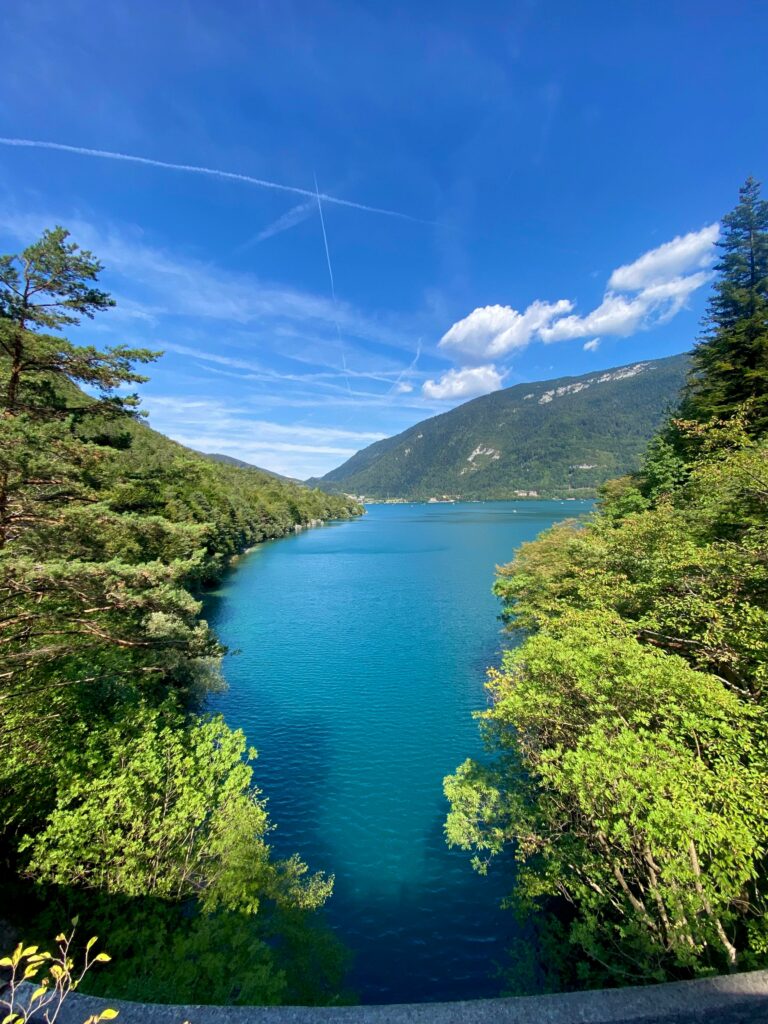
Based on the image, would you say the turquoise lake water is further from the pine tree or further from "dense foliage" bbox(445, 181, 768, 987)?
the pine tree

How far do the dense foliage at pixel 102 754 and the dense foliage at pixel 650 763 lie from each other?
5.07 meters

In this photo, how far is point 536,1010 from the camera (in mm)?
4625

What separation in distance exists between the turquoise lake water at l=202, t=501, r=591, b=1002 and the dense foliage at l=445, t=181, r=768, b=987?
1840 mm

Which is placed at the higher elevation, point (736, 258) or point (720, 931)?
point (736, 258)

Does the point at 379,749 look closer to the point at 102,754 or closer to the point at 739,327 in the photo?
the point at 102,754

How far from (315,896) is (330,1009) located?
6999mm

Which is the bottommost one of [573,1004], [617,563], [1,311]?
[573,1004]

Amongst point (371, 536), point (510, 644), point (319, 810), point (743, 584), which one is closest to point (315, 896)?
point (319, 810)

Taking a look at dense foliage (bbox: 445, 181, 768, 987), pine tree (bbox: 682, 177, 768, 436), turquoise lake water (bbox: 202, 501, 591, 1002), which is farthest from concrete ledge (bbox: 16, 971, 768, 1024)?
pine tree (bbox: 682, 177, 768, 436)

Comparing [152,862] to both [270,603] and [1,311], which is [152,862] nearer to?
[1,311]

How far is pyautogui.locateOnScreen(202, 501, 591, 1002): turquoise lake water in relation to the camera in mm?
10867

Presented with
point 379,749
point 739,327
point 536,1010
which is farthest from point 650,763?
point 739,327

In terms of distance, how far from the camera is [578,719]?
10117 millimetres

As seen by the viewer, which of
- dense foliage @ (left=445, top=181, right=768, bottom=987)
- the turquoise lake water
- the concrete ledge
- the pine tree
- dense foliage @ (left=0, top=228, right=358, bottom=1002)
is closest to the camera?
the concrete ledge
